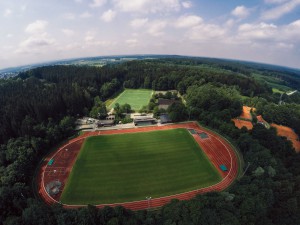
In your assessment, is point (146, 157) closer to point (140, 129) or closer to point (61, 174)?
point (140, 129)

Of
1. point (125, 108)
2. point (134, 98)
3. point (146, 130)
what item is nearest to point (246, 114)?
point (146, 130)

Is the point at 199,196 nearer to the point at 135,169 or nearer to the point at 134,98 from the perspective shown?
the point at 135,169

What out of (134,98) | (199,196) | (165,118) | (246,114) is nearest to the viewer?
(199,196)

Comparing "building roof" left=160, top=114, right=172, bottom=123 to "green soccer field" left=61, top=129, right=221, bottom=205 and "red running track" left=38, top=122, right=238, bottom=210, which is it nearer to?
"red running track" left=38, top=122, right=238, bottom=210

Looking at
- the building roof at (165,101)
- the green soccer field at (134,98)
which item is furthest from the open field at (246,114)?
the green soccer field at (134,98)

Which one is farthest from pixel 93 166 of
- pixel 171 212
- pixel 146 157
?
pixel 171 212

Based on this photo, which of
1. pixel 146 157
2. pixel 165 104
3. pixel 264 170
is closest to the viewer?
pixel 264 170
